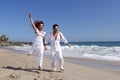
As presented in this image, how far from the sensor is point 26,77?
628 cm

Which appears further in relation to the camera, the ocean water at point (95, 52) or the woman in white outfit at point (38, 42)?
the ocean water at point (95, 52)

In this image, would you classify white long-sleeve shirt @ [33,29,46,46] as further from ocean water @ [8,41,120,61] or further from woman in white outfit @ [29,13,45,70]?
ocean water @ [8,41,120,61]

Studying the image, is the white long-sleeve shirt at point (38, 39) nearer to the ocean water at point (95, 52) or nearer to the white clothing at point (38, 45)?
the white clothing at point (38, 45)

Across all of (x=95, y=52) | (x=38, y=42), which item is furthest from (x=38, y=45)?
(x=95, y=52)

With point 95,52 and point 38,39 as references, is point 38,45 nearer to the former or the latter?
point 38,39

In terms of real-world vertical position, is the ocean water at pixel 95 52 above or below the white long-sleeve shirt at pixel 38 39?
below

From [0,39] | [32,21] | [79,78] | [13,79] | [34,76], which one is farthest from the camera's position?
[0,39]

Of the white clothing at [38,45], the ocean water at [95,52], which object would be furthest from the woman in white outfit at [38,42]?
the ocean water at [95,52]

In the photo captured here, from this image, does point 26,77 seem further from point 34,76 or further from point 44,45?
point 44,45

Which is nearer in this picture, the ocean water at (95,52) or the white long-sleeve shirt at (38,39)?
the white long-sleeve shirt at (38,39)

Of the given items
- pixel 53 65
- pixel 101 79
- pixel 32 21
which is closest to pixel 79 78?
pixel 101 79

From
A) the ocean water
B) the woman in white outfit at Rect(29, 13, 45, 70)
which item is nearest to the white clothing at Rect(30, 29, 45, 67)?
the woman in white outfit at Rect(29, 13, 45, 70)

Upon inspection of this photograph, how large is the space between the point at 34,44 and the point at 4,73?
152 centimetres

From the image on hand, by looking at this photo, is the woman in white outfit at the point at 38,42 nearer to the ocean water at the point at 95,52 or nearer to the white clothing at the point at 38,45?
the white clothing at the point at 38,45
